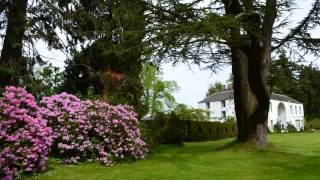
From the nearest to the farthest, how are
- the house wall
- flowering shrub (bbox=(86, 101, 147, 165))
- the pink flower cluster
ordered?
the pink flower cluster, flowering shrub (bbox=(86, 101, 147, 165)), the house wall

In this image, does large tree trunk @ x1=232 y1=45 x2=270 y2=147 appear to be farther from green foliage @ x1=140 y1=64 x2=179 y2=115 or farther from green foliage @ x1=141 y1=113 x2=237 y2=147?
green foliage @ x1=140 y1=64 x2=179 y2=115

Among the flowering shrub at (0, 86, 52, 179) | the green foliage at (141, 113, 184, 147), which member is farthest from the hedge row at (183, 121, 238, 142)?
the flowering shrub at (0, 86, 52, 179)

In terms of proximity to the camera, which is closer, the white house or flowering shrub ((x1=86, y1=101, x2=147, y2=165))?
flowering shrub ((x1=86, y1=101, x2=147, y2=165))

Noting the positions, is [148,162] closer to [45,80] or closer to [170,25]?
[170,25]

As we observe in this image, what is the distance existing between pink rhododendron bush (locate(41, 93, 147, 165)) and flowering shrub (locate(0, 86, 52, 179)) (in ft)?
7.03

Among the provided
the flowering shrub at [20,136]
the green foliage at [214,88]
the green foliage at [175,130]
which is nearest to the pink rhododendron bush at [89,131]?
the flowering shrub at [20,136]

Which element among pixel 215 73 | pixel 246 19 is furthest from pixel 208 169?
pixel 215 73

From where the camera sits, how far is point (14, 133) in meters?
10.6

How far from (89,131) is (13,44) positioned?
5.30 m

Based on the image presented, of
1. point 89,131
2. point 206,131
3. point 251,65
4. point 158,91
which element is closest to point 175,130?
point 251,65

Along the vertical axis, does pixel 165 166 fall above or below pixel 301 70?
below

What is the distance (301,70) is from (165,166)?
11.0 meters

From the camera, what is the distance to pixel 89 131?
14336 mm

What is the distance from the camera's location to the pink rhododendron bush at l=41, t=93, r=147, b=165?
13.8 m
